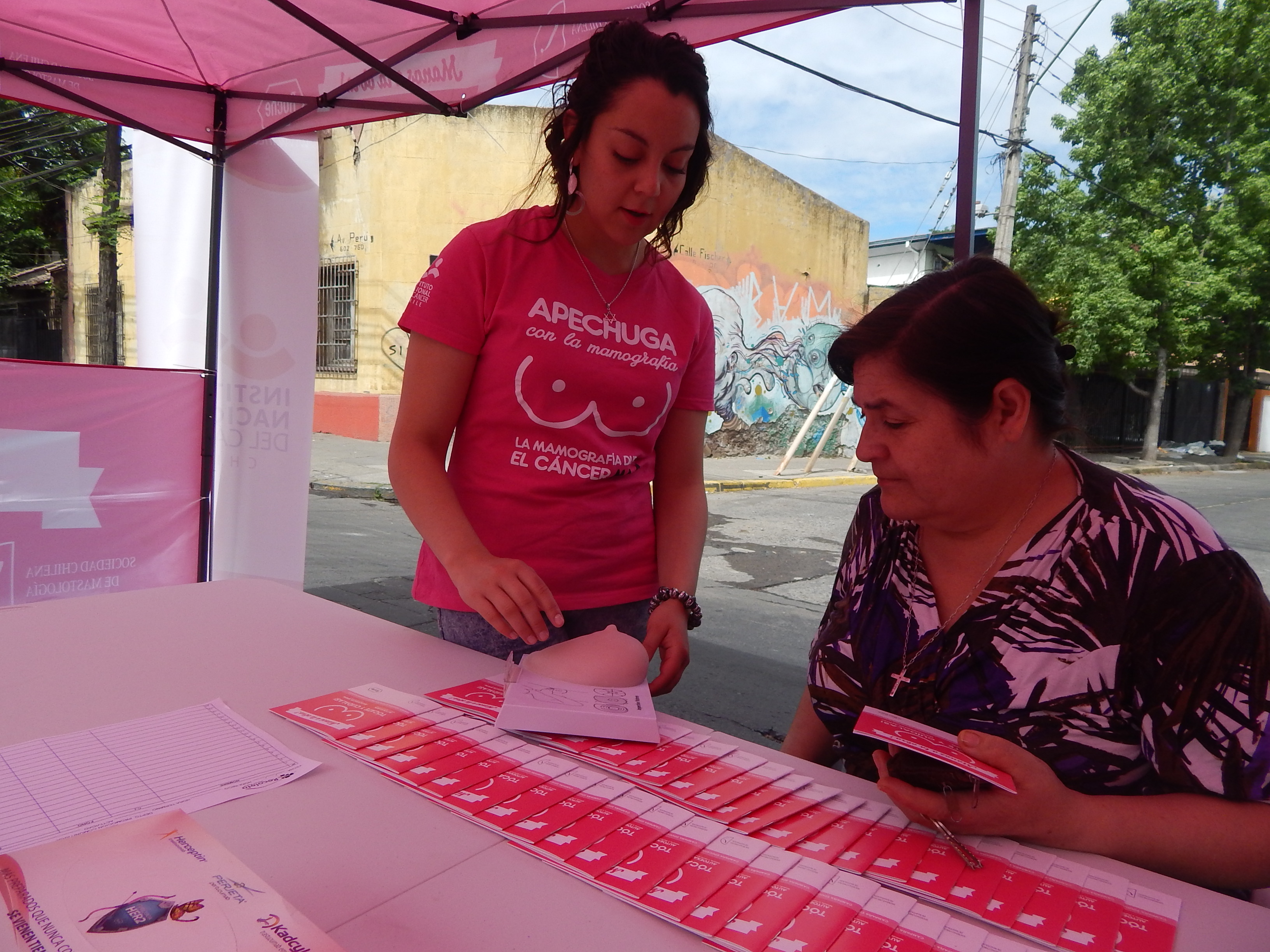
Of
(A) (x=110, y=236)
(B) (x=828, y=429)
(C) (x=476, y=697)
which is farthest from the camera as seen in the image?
(B) (x=828, y=429)

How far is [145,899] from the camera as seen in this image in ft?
2.34

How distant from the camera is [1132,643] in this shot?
0.99 metres

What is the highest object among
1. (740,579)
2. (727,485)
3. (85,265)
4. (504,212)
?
(504,212)

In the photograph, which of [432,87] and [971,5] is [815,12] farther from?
[432,87]

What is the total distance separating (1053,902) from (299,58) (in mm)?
3303

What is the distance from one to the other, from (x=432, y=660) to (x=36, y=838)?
65 centimetres

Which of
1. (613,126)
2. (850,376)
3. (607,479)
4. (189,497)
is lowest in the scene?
(189,497)

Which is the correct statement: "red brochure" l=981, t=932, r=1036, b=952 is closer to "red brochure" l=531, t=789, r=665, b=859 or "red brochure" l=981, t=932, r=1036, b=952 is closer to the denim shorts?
"red brochure" l=531, t=789, r=665, b=859

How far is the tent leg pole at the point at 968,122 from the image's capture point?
6.86ft

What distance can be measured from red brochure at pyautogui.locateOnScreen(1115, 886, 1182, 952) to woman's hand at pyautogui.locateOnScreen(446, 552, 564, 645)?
2.24 feet

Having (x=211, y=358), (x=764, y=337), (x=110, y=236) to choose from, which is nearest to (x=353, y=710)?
(x=211, y=358)

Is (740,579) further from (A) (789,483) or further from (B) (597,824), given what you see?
(A) (789,483)

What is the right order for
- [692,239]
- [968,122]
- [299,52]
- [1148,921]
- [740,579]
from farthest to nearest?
[692,239]
[740,579]
[299,52]
[968,122]
[1148,921]

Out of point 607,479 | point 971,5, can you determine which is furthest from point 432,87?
point 607,479
